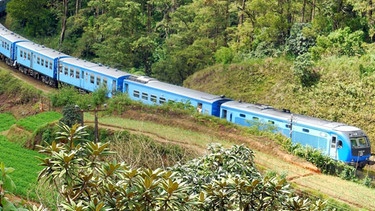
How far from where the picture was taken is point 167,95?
30.2 metres

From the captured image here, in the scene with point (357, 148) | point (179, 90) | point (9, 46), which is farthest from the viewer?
point (9, 46)

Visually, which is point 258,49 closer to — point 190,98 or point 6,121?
point 190,98

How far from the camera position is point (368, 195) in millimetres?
19172

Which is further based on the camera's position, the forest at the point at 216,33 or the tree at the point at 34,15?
the tree at the point at 34,15

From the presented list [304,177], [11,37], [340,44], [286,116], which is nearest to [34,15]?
[11,37]

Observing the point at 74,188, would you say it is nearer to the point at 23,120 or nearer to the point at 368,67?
the point at 368,67

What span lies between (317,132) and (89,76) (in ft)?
50.3

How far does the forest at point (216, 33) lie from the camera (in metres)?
31.6

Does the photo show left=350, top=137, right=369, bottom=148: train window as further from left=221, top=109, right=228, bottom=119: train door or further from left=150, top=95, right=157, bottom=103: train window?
left=150, top=95, right=157, bottom=103: train window

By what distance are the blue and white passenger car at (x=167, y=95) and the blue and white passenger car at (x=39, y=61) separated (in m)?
7.36

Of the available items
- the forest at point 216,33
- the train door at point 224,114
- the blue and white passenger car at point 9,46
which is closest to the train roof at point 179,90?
the train door at point 224,114

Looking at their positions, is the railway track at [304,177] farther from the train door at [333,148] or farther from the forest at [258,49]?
the forest at [258,49]

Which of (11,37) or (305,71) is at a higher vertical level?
(305,71)

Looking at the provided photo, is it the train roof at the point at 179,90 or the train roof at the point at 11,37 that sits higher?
the train roof at the point at 11,37
